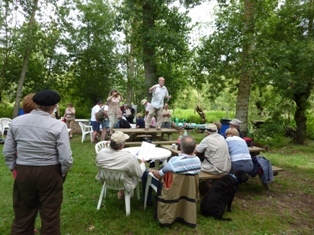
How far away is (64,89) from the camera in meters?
15.8

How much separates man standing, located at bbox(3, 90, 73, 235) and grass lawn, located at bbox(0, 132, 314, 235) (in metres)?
0.83

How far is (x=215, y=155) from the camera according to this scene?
4.12m

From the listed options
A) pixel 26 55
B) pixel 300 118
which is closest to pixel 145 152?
pixel 300 118

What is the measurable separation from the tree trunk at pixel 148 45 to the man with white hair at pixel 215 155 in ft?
24.4

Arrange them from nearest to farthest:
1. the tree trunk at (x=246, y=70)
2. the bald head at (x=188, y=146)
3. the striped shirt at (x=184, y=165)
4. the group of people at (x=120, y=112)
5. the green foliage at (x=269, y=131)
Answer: the striped shirt at (x=184, y=165)
the bald head at (x=188, y=146)
the group of people at (x=120, y=112)
the tree trunk at (x=246, y=70)
the green foliage at (x=269, y=131)

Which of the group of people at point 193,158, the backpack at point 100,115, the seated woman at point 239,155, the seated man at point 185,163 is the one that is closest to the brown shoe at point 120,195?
the group of people at point 193,158

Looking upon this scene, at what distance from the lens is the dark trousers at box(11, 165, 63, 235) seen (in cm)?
232

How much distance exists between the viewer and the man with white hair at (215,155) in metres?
4.10

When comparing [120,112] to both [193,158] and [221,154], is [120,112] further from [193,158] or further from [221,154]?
[193,158]

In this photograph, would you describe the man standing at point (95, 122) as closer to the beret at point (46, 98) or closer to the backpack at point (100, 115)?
the backpack at point (100, 115)

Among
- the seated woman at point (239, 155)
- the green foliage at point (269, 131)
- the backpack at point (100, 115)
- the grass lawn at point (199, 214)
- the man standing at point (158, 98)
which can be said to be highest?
the man standing at point (158, 98)

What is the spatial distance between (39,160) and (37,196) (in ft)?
1.19

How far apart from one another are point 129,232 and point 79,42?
1386 cm

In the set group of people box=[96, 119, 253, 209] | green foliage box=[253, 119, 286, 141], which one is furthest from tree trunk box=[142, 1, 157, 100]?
group of people box=[96, 119, 253, 209]
